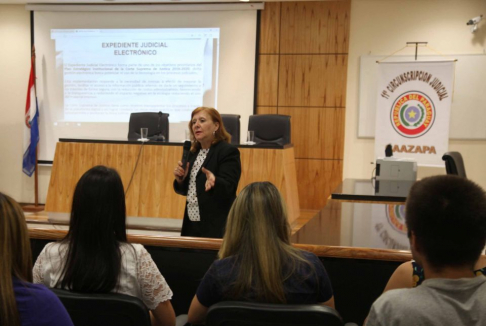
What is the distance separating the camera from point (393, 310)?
3.10 ft

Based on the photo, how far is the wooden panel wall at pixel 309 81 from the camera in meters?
6.97

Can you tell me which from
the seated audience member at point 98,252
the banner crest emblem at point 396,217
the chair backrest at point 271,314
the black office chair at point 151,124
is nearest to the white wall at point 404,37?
the black office chair at point 151,124

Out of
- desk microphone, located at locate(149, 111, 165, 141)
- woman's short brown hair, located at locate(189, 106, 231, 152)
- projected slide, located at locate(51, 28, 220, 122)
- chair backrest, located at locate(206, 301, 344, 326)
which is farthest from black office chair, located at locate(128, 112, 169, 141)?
chair backrest, located at locate(206, 301, 344, 326)

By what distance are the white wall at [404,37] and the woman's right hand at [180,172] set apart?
459 cm

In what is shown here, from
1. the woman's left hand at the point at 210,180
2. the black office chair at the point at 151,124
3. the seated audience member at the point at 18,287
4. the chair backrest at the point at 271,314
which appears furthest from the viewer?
the black office chair at the point at 151,124

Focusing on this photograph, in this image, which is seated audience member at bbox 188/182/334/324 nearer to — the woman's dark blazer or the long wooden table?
the woman's dark blazer

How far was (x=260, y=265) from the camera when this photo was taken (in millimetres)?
1430

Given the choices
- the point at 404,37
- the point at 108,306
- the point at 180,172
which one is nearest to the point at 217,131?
the point at 180,172

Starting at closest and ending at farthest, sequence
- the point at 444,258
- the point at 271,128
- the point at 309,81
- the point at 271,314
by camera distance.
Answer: the point at 444,258
the point at 271,314
the point at 271,128
the point at 309,81

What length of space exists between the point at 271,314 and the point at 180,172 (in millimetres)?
1644

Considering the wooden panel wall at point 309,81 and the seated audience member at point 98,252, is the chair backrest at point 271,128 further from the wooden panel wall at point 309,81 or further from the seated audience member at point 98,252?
the seated audience member at point 98,252

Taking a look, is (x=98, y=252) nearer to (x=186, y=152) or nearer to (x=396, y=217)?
(x=186, y=152)

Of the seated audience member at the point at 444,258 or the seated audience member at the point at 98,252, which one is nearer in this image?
the seated audience member at the point at 444,258

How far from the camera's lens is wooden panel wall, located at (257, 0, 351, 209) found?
274 inches
